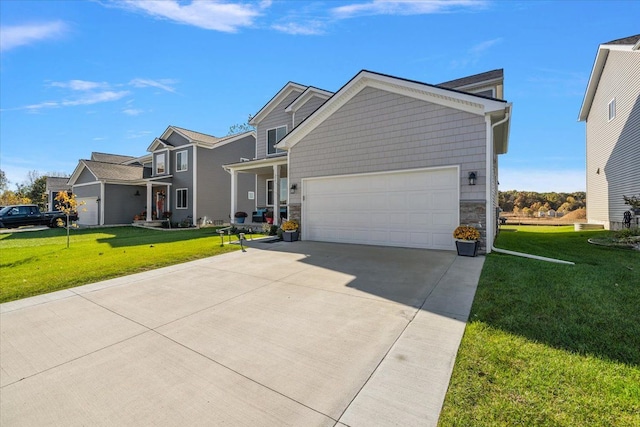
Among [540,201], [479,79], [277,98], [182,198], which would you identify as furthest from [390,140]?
[540,201]

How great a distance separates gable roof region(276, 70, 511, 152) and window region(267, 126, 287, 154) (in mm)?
5074

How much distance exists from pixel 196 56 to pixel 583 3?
13847 millimetres

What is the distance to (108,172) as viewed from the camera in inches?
834

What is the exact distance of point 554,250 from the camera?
8.23m

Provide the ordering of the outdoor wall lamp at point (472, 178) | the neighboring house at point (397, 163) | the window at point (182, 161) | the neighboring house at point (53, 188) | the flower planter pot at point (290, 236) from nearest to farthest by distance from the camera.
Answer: the outdoor wall lamp at point (472, 178) < the neighboring house at point (397, 163) < the flower planter pot at point (290, 236) < the window at point (182, 161) < the neighboring house at point (53, 188)

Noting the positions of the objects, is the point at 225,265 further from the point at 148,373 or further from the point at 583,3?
the point at 583,3

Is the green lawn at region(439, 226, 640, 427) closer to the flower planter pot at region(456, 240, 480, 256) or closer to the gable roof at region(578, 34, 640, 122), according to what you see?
the flower planter pot at region(456, 240, 480, 256)

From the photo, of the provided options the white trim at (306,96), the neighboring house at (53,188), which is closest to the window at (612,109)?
the white trim at (306,96)

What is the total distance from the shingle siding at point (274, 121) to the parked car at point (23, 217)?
15.9m

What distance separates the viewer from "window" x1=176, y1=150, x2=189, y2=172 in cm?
1950

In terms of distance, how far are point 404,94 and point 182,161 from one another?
54.4ft

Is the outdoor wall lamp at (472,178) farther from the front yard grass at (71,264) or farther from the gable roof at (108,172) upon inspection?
the gable roof at (108,172)

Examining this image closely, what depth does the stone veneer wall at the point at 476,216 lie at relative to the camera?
751 cm

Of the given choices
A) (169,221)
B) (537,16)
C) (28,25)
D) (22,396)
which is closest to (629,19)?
(537,16)
